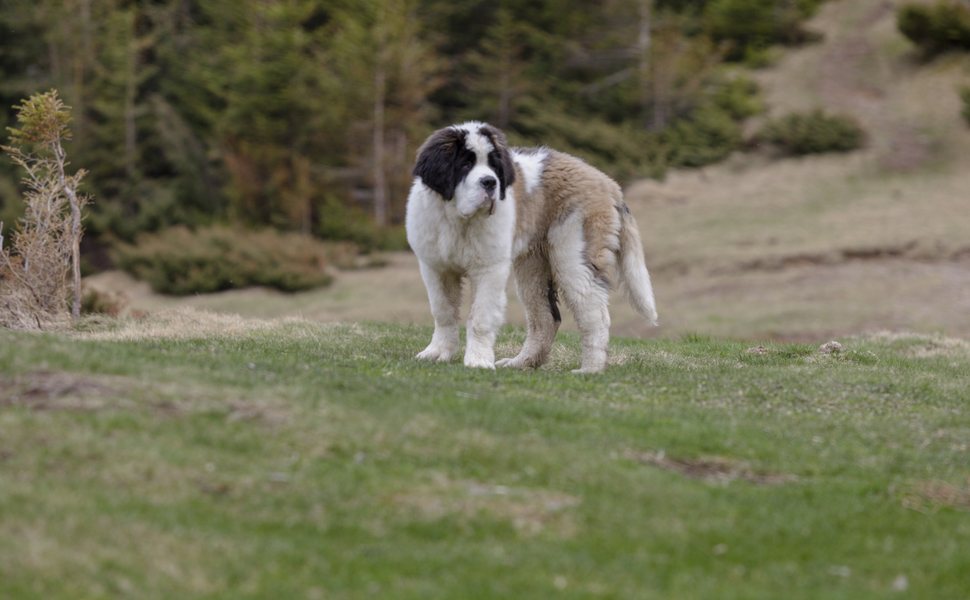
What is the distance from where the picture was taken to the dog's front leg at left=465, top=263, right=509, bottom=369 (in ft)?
37.2

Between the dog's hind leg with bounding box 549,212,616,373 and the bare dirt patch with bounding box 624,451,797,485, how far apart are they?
10.4 feet

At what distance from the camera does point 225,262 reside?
35531 mm

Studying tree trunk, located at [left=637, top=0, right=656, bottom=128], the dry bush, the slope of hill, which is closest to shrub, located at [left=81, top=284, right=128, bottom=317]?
the dry bush

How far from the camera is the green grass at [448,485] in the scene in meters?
6.39

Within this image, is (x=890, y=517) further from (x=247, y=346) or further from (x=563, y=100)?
(x=563, y=100)

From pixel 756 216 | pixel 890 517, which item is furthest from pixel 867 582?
pixel 756 216

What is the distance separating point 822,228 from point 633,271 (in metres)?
23.4

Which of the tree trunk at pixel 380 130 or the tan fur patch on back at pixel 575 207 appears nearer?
the tan fur patch on back at pixel 575 207

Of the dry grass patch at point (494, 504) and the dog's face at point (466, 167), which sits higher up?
the dog's face at point (466, 167)

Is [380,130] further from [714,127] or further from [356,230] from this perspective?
[714,127]

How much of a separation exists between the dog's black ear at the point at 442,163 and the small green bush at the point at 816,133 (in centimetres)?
3169

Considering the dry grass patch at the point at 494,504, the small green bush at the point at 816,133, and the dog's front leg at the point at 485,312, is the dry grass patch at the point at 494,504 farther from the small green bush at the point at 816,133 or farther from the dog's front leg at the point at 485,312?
the small green bush at the point at 816,133

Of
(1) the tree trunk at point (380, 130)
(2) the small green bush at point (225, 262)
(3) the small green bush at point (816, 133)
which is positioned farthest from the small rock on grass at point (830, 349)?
(3) the small green bush at point (816, 133)

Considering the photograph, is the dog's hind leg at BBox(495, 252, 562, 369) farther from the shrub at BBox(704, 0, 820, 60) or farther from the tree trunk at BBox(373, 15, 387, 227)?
the shrub at BBox(704, 0, 820, 60)
